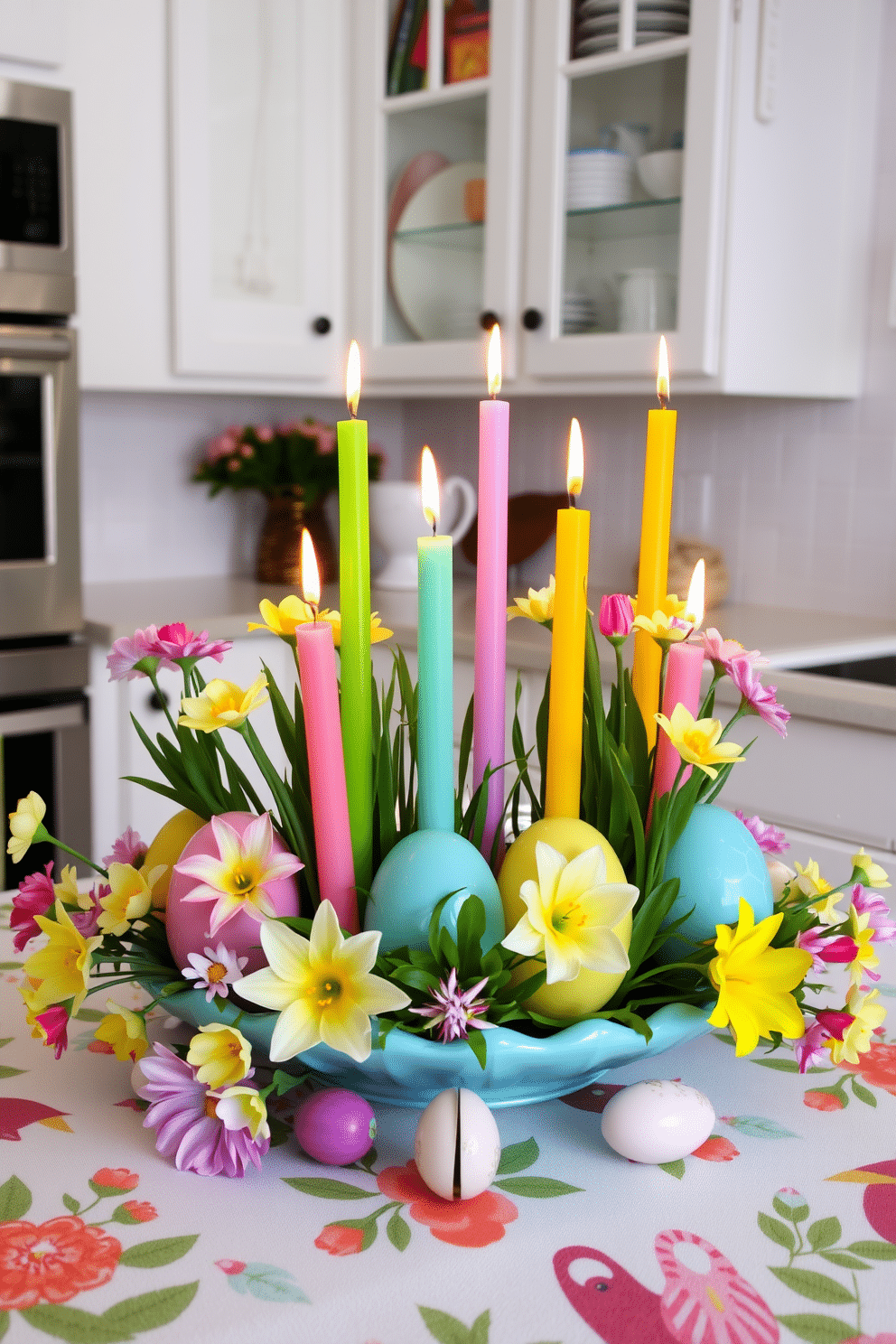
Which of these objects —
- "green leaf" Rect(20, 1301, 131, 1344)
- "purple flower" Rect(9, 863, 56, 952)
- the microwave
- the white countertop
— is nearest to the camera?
"green leaf" Rect(20, 1301, 131, 1344)

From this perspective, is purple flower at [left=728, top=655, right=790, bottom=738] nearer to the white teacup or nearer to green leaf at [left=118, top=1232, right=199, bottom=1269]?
green leaf at [left=118, top=1232, right=199, bottom=1269]

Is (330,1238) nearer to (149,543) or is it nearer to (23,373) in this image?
(23,373)

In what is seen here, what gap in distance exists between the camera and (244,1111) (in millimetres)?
595

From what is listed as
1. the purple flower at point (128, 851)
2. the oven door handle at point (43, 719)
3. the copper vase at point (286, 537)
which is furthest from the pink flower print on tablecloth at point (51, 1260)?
the copper vase at point (286, 537)

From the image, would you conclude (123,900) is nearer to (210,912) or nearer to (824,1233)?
(210,912)

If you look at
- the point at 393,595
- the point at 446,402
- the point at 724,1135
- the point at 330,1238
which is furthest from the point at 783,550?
the point at 330,1238

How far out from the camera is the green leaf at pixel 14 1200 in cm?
58

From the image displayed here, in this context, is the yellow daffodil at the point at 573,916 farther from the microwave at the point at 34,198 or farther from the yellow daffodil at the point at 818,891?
the microwave at the point at 34,198

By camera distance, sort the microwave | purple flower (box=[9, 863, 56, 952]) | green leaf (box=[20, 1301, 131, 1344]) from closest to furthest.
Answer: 1. green leaf (box=[20, 1301, 131, 1344])
2. purple flower (box=[9, 863, 56, 952])
3. the microwave

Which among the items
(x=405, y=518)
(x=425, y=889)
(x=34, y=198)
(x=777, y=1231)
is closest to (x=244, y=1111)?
(x=425, y=889)

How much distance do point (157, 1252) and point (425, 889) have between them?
7.4 inches

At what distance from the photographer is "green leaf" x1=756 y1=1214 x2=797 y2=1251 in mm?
562

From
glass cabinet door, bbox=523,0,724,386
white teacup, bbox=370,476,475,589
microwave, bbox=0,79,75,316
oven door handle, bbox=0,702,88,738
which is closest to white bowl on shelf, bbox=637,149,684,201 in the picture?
glass cabinet door, bbox=523,0,724,386

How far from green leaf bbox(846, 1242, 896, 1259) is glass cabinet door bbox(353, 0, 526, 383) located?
1968 mm
